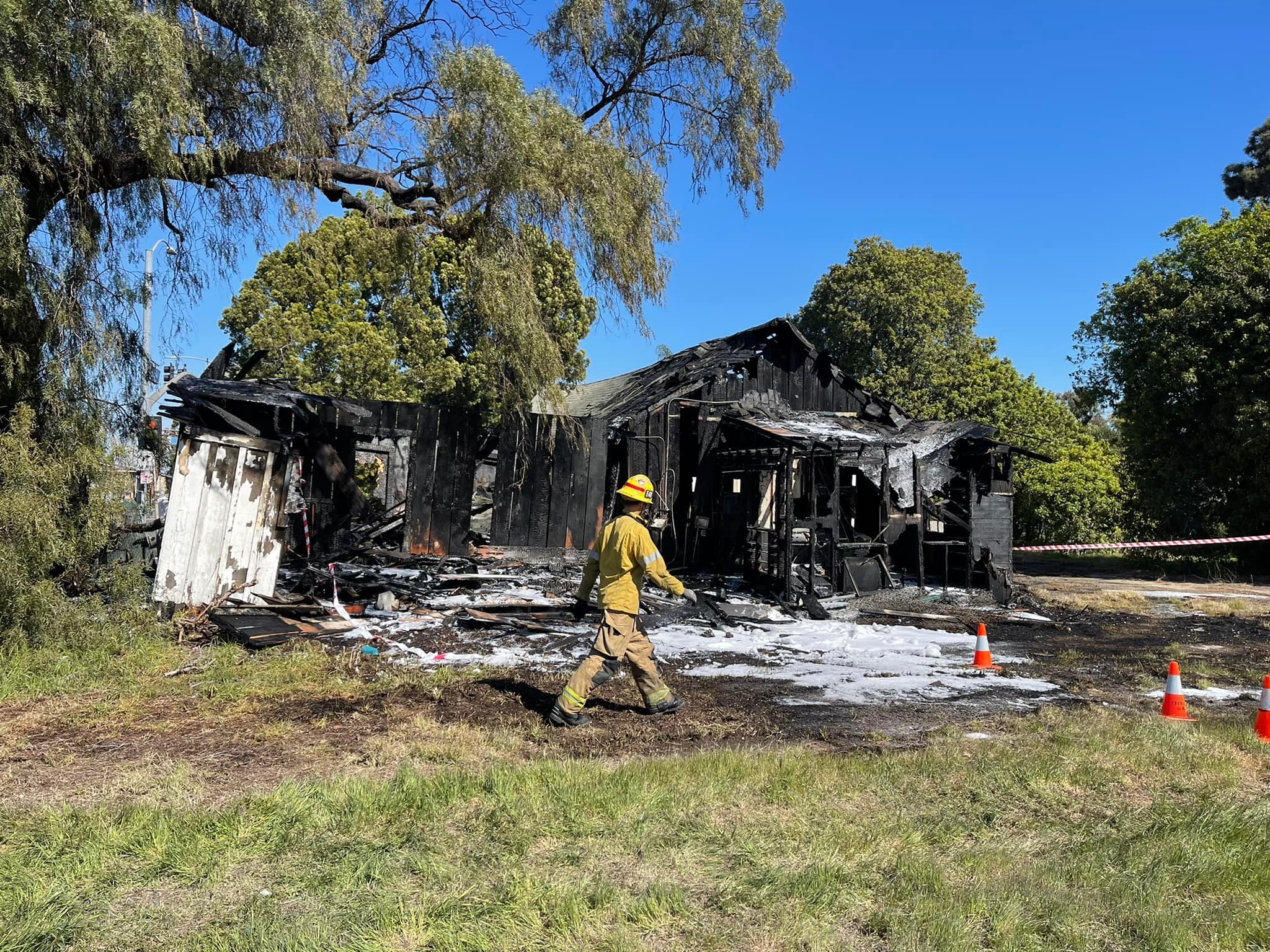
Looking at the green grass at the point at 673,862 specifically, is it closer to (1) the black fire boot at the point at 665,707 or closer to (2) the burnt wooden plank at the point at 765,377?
(1) the black fire boot at the point at 665,707

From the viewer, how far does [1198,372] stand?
22.2 m

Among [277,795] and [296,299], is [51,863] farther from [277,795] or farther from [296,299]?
[296,299]

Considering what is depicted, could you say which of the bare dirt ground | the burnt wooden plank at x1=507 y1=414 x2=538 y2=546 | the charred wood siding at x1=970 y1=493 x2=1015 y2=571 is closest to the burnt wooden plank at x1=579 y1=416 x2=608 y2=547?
the burnt wooden plank at x1=507 y1=414 x2=538 y2=546

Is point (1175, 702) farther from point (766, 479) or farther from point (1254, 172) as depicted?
point (1254, 172)

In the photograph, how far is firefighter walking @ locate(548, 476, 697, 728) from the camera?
6.48 m

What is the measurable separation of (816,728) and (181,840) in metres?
4.44

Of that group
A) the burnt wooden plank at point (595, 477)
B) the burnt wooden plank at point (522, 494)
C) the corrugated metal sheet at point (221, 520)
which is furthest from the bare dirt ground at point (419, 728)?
the burnt wooden plank at point (595, 477)

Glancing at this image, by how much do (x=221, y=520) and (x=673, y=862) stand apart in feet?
26.2

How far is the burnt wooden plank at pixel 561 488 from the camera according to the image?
49.6 feet

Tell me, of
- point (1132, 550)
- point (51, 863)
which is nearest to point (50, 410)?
point (51, 863)

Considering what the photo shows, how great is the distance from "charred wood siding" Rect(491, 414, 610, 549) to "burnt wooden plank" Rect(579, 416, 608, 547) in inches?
0.4

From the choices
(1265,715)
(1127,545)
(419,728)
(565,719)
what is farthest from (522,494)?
(1265,715)

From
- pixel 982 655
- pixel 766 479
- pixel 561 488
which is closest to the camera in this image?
pixel 982 655

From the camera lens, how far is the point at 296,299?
3017cm
